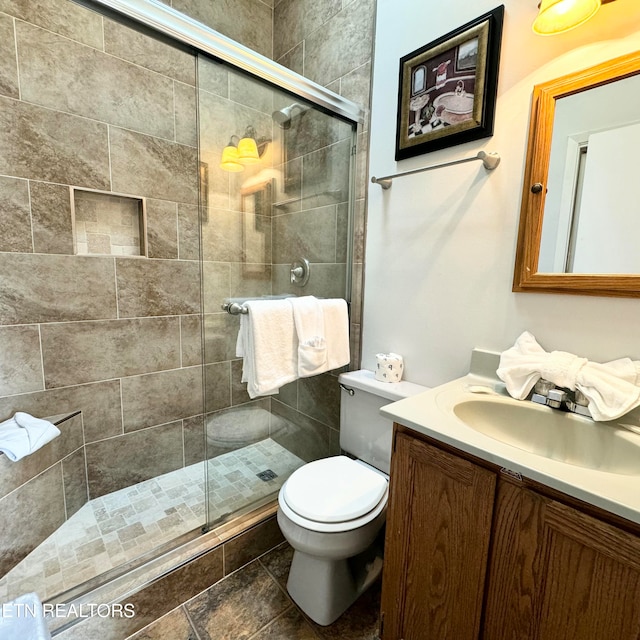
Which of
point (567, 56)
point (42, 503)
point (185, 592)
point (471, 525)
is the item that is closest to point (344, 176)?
point (567, 56)

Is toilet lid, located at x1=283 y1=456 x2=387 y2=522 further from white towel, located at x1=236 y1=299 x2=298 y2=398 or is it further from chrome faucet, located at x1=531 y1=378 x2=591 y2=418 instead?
chrome faucet, located at x1=531 y1=378 x2=591 y2=418

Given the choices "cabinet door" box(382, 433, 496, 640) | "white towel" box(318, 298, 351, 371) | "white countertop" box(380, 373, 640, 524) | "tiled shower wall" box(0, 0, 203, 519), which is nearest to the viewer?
"white countertop" box(380, 373, 640, 524)

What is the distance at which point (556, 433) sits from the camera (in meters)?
1.00

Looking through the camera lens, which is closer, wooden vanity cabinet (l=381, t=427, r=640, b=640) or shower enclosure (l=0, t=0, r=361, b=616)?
wooden vanity cabinet (l=381, t=427, r=640, b=640)

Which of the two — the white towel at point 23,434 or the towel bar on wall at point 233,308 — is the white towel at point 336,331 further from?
the white towel at point 23,434

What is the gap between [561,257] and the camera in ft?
3.54

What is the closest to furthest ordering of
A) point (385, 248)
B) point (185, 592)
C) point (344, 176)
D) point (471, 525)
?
point (471, 525) < point (185, 592) < point (385, 248) < point (344, 176)

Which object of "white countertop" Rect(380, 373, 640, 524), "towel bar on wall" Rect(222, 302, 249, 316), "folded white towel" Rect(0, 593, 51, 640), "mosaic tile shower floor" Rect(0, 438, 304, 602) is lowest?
"mosaic tile shower floor" Rect(0, 438, 304, 602)

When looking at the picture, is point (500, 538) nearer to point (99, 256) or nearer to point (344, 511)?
point (344, 511)

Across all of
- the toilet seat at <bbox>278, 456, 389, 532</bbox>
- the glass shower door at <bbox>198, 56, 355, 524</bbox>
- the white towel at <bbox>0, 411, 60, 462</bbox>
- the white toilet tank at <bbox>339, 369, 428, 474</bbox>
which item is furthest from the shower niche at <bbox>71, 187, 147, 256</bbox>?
the toilet seat at <bbox>278, 456, 389, 532</bbox>

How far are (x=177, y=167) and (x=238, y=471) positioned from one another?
1.65 m

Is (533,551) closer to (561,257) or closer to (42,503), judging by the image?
(561,257)

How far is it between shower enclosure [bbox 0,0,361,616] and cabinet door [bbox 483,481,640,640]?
106cm

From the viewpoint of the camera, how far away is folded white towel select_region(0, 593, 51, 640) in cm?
71
